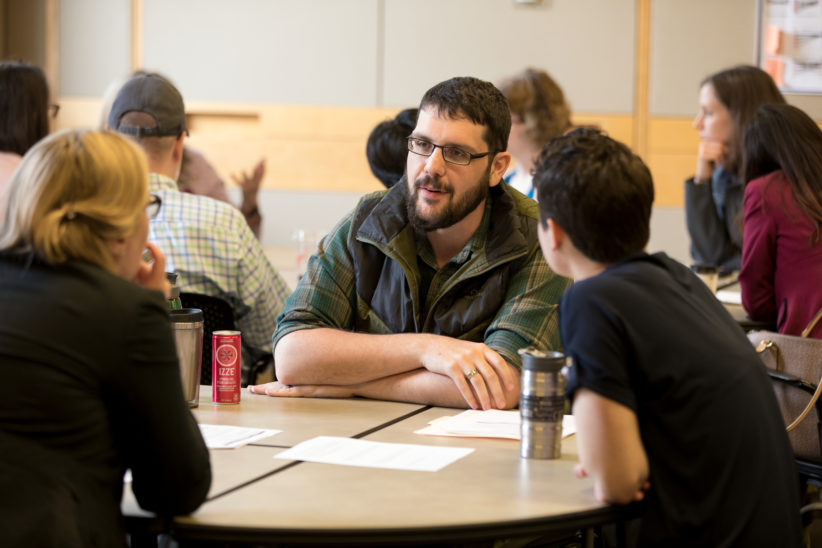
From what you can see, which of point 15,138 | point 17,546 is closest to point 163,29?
point 15,138

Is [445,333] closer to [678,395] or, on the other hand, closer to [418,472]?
[418,472]

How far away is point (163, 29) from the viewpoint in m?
6.16

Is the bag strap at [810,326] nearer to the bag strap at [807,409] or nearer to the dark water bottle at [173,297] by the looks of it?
the bag strap at [807,409]

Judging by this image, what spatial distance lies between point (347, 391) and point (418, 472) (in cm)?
61

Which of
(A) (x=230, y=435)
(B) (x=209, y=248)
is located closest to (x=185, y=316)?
(A) (x=230, y=435)

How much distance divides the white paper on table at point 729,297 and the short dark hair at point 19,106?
2.29 meters

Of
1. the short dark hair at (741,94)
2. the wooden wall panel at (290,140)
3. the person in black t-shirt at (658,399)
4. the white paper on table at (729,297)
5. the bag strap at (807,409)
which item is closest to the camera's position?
the person in black t-shirt at (658,399)

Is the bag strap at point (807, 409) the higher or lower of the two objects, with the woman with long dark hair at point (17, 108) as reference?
lower

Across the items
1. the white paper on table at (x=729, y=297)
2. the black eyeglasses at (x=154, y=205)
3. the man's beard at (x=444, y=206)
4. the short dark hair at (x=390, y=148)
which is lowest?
the white paper on table at (x=729, y=297)

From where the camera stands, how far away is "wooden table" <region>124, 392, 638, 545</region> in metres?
1.32

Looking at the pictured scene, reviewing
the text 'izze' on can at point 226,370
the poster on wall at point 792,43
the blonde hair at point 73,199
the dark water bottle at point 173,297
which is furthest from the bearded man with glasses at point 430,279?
the poster on wall at point 792,43

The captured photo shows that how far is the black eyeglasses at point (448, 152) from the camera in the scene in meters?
2.25

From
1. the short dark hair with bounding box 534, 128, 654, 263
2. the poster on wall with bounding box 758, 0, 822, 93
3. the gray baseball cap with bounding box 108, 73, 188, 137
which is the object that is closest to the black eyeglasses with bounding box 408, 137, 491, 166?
the short dark hair with bounding box 534, 128, 654, 263

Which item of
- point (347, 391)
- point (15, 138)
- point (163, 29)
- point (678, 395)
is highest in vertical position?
point (163, 29)
